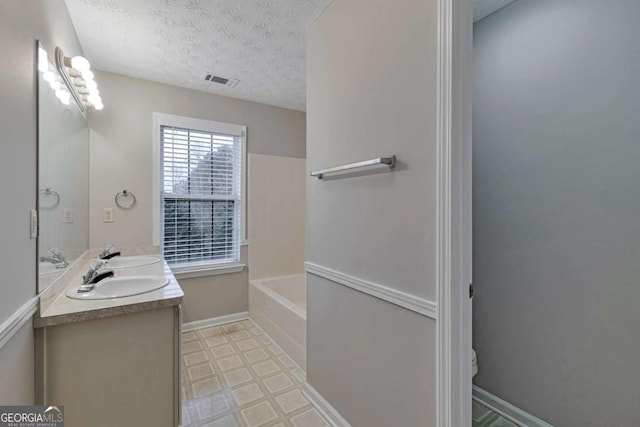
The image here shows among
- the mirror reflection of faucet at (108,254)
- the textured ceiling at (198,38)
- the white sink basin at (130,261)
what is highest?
the textured ceiling at (198,38)

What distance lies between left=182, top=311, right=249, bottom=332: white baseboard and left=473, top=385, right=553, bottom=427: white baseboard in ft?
7.39

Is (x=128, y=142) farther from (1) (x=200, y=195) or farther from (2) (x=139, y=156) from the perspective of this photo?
(1) (x=200, y=195)

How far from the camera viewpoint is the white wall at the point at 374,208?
1.10 metres

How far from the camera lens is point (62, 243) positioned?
1535 mm

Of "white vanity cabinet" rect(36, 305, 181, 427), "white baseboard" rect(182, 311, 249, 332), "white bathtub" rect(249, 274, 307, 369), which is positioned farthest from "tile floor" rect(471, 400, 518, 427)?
"white baseboard" rect(182, 311, 249, 332)

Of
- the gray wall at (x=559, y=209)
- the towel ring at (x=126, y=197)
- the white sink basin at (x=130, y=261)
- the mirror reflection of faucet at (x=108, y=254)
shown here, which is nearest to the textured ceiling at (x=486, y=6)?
the gray wall at (x=559, y=209)

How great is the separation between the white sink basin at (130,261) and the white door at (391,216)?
1.37 metres

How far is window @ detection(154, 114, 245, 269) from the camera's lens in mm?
2725

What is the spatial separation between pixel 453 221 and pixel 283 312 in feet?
5.81

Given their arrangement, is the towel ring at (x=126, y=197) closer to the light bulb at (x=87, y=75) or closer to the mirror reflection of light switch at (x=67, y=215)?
the mirror reflection of light switch at (x=67, y=215)

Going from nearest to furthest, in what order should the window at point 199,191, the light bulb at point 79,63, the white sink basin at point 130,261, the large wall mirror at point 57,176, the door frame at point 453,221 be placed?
the door frame at point 453,221, the large wall mirror at point 57,176, the light bulb at point 79,63, the white sink basin at point 130,261, the window at point 199,191

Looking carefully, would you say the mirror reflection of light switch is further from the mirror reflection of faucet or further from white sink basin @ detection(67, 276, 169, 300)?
the mirror reflection of faucet

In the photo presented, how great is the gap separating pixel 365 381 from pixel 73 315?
4.37ft

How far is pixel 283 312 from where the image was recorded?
236 cm
